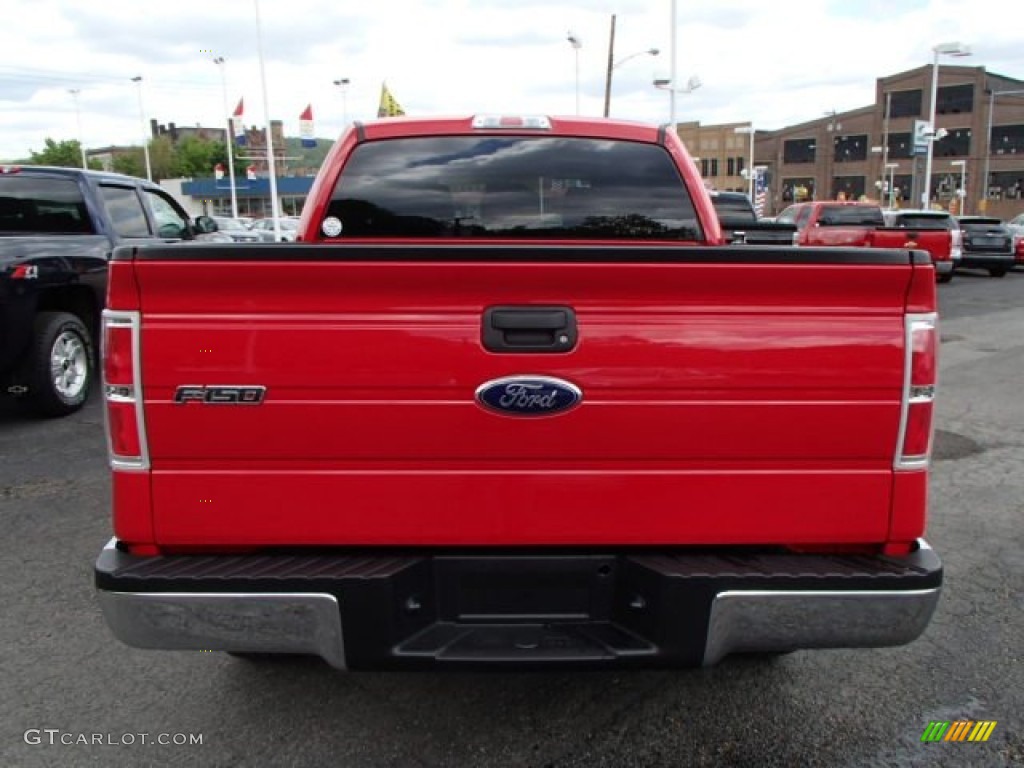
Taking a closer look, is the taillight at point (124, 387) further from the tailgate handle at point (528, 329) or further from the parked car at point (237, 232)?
the parked car at point (237, 232)

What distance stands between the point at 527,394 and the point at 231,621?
98 cm

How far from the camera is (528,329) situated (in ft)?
7.13

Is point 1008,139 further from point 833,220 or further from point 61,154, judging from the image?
point 61,154

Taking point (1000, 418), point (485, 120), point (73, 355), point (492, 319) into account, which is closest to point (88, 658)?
point (492, 319)

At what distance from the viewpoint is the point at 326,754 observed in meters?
2.68

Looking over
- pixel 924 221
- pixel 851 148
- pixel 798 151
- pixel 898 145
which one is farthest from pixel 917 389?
pixel 798 151

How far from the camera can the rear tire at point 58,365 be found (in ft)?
22.5

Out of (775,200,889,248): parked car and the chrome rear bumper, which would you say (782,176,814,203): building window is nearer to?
(775,200,889,248): parked car

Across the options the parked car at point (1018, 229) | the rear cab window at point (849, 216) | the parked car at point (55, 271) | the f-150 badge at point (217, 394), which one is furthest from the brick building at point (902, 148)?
the f-150 badge at point (217, 394)

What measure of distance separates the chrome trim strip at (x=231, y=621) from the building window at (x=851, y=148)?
3756 inches

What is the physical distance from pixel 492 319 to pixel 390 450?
1.42ft

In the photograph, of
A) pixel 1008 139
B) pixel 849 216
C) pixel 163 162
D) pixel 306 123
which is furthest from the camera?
pixel 163 162

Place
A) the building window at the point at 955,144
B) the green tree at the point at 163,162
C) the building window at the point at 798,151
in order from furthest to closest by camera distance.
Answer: the green tree at the point at 163,162
the building window at the point at 798,151
the building window at the point at 955,144

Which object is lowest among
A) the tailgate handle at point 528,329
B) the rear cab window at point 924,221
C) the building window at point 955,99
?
the tailgate handle at point 528,329
